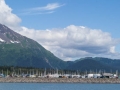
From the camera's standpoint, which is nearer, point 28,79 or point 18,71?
point 28,79

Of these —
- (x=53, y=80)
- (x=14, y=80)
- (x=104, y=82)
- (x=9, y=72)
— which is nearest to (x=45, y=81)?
(x=53, y=80)

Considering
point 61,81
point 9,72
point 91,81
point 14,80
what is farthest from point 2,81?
point 9,72

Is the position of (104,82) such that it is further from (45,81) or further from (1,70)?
(1,70)

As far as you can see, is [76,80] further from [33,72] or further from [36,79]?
[33,72]

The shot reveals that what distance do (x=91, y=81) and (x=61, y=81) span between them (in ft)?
41.5

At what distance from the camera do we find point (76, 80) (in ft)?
490

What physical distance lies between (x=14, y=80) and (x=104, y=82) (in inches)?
1468

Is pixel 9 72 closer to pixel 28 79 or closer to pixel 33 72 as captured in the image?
pixel 33 72

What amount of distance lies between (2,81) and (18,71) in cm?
5775

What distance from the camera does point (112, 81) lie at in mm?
147750

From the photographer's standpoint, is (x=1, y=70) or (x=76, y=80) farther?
(x=1, y=70)

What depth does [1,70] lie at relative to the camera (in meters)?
196

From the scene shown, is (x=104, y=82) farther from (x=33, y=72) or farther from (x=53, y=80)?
(x=33, y=72)

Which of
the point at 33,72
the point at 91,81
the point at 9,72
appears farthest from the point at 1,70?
the point at 91,81
